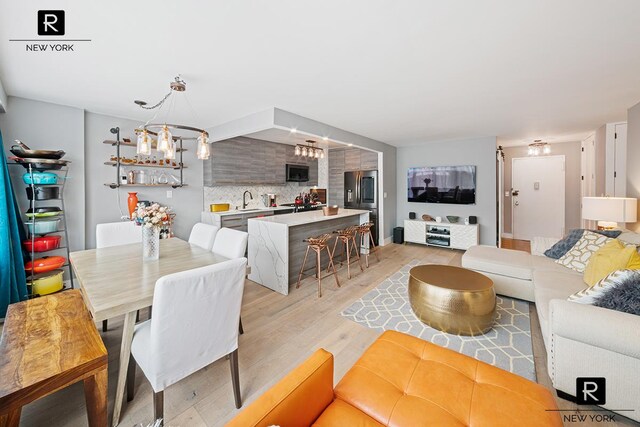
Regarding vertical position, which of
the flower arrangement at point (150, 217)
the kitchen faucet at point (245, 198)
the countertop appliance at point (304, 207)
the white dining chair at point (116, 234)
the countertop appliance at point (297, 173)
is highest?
the countertop appliance at point (297, 173)

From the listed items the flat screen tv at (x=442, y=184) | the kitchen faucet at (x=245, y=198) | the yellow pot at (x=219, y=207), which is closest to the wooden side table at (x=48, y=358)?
the yellow pot at (x=219, y=207)

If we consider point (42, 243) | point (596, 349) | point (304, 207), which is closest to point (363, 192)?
point (304, 207)

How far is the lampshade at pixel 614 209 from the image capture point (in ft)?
9.90

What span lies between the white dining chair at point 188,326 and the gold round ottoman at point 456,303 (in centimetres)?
174

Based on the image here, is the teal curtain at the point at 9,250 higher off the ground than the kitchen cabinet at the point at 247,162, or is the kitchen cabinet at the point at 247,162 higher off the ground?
the kitchen cabinet at the point at 247,162

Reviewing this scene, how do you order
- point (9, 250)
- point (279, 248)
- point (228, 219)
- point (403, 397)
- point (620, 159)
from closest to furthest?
point (403, 397)
point (9, 250)
point (279, 248)
point (620, 159)
point (228, 219)

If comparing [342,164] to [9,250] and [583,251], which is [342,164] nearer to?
[583,251]

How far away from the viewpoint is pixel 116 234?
113 inches

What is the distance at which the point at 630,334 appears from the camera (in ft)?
4.46

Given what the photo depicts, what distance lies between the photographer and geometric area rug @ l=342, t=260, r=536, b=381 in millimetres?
2014

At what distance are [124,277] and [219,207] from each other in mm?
3234

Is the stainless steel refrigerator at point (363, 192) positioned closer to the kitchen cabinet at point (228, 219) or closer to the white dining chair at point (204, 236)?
the kitchen cabinet at point (228, 219)

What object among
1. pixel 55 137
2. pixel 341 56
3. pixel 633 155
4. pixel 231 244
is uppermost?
pixel 341 56

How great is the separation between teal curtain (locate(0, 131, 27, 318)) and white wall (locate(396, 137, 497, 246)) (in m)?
6.41
